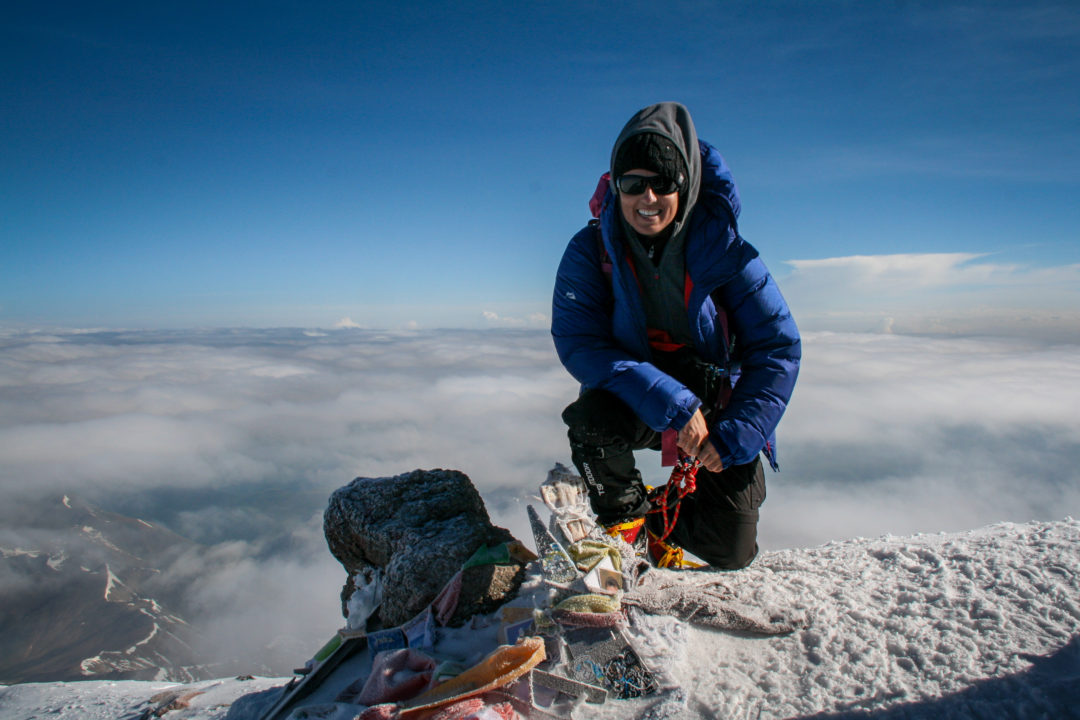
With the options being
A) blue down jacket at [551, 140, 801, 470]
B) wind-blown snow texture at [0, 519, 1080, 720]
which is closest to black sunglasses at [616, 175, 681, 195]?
blue down jacket at [551, 140, 801, 470]

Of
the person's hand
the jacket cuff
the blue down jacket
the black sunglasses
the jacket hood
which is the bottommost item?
the person's hand

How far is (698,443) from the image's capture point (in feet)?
9.23

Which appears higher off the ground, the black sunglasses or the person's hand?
the black sunglasses

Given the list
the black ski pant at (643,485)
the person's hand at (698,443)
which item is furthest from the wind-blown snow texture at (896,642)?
the person's hand at (698,443)

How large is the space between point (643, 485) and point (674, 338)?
3.39ft

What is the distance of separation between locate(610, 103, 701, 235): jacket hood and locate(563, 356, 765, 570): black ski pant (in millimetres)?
1013

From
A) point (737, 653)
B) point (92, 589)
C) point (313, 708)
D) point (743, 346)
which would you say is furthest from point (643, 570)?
point (92, 589)

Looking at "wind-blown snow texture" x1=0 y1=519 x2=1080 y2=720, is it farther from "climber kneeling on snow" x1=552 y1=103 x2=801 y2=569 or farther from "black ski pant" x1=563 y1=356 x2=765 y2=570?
"climber kneeling on snow" x1=552 y1=103 x2=801 y2=569

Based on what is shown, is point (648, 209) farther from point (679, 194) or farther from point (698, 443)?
point (698, 443)

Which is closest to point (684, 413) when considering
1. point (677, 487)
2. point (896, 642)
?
point (677, 487)

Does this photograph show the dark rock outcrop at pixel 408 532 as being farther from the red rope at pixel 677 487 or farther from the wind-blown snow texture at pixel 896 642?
the red rope at pixel 677 487

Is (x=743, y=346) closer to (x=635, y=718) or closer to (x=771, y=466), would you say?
(x=771, y=466)

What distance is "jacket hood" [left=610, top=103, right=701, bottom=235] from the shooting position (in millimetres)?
2605

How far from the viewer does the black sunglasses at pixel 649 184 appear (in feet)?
8.66
